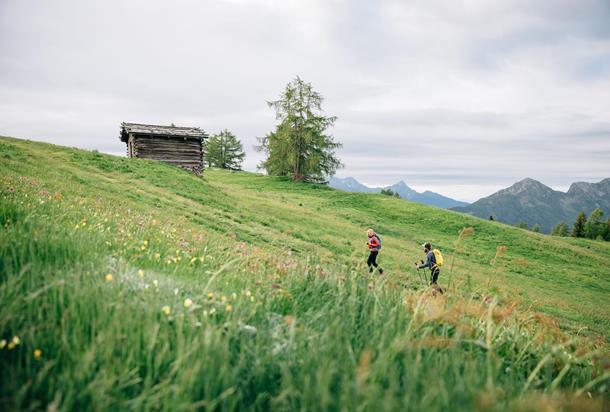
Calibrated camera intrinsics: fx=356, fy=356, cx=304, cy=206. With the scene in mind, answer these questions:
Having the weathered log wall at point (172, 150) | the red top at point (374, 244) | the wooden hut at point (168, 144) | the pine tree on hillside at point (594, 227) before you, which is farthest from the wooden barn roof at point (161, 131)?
the pine tree on hillside at point (594, 227)

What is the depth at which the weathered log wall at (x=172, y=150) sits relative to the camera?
3794 cm

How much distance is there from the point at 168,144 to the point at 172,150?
768 mm

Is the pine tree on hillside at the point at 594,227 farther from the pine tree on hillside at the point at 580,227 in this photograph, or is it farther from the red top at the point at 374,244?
the red top at the point at 374,244

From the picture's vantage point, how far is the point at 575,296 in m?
24.7

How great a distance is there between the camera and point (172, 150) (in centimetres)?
3931

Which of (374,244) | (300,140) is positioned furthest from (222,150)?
(374,244)

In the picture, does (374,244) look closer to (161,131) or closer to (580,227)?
(161,131)

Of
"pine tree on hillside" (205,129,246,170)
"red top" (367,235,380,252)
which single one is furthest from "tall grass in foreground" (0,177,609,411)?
"pine tree on hillside" (205,129,246,170)

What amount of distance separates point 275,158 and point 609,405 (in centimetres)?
5757

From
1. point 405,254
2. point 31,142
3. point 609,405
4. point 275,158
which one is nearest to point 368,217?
point 405,254

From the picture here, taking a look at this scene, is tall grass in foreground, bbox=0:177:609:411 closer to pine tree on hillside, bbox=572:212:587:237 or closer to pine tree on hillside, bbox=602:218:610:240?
pine tree on hillside, bbox=572:212:587:237

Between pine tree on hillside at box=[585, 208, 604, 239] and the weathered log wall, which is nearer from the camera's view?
the weathered log wall

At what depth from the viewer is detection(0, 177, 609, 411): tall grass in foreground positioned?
2.05 m

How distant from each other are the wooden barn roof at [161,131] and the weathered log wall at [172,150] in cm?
74
